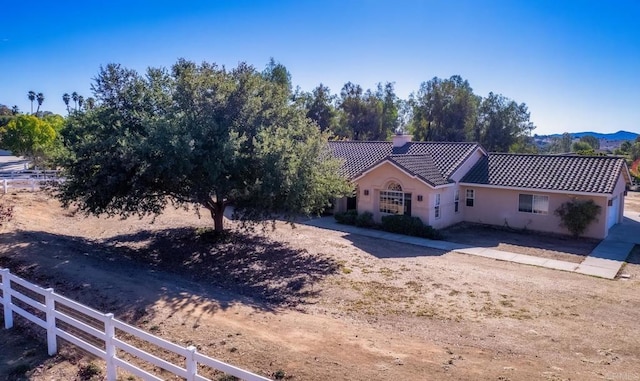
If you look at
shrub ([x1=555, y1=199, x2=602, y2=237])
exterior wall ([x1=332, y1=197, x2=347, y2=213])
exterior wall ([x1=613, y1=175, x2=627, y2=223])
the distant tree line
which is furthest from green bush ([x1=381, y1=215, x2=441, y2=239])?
the distant tree line

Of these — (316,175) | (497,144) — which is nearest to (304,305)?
(316,175)

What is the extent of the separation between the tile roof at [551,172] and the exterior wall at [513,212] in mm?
431

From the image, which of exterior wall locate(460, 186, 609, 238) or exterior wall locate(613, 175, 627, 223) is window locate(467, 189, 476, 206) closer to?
exterior wall locate(460, 186, 609, 238)

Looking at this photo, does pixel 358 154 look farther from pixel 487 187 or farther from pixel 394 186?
pixel 487 187

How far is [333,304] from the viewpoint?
37.4ft

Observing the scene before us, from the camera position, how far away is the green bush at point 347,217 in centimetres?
2414

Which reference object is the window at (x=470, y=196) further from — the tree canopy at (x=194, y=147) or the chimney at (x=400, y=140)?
the tree canopy at (x=194, y=147)

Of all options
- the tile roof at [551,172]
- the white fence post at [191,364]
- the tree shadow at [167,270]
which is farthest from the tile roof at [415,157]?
the white fence post at [191,364]

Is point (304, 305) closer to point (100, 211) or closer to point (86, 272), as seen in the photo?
point (86, 272)

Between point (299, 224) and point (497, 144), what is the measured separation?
36.6 meters

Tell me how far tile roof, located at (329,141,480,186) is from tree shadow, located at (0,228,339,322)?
848 centimetres

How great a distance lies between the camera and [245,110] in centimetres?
1571

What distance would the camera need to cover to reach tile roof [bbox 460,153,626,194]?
21703 millimetres

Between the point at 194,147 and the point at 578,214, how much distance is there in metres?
17.8
